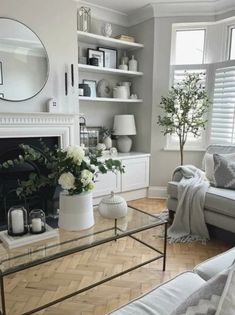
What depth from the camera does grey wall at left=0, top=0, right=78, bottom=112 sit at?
8.88 ft

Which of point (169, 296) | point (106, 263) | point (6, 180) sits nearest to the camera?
point (169, 296)

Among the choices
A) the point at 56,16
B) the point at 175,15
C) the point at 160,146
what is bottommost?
the point at 160,146

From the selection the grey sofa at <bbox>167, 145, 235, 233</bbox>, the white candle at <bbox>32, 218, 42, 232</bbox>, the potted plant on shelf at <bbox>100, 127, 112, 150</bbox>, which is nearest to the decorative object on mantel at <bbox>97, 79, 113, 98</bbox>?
the potted plant on shelf at <bbox>100, 127, 112, 150</bbox>

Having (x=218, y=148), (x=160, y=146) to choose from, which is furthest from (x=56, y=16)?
(x=218, y=148)

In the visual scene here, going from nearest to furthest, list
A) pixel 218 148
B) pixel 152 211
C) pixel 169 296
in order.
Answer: pixel 169 296
pixel 218 148
pixel 152 211

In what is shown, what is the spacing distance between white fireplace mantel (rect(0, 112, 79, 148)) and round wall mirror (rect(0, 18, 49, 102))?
0.74 feet

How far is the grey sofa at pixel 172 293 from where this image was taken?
98 centimetres

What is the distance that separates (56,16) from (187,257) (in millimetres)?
2865

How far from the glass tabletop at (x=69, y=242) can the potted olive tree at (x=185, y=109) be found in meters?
1.82

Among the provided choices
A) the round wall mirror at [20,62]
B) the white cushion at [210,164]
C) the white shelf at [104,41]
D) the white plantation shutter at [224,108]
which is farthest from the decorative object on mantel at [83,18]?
the white cushion at [210,164]

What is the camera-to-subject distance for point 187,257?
228cm

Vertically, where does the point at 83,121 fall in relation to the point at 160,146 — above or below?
above

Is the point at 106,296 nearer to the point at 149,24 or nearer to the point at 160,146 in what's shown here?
the point at 160,146

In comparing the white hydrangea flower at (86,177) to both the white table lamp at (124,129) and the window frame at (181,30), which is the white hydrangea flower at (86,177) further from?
the window frame at (181,30)
